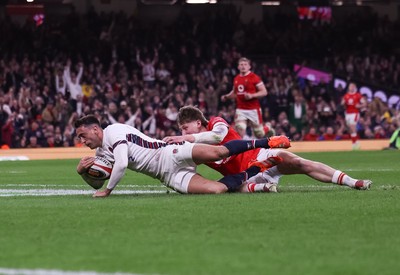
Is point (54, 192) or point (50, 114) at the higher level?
point (54, 192)

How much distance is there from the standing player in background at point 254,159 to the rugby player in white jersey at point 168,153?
0.16m

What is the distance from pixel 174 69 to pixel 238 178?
88.0ft

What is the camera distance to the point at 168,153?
38.8 ft

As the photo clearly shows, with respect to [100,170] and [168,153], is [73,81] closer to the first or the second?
[100,170]

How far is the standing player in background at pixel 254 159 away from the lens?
12.0 m

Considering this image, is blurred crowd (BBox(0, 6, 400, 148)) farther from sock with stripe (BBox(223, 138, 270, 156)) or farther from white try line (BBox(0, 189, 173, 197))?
sock with stripe (BBox(223, 138, 270, 156))

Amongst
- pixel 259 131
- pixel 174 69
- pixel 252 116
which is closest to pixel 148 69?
pixel 174 69

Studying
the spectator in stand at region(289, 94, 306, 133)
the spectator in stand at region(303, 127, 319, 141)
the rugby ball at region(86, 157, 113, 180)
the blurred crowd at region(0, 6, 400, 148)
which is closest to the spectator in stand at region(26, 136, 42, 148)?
the blurred crowd at region(0, 6, 400, 148)

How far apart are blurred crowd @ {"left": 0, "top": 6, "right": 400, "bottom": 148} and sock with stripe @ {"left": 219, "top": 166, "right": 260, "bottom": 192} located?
1990cm

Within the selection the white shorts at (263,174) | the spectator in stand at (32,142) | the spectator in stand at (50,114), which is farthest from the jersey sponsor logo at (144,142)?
the spectator in stand at (50,114)

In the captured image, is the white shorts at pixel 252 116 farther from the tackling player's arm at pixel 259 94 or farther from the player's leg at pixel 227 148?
the player's leg at pixel 227 148

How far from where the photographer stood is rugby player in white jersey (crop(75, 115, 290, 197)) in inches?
461

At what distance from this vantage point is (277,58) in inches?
1620

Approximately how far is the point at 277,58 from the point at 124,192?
94.0 ft
